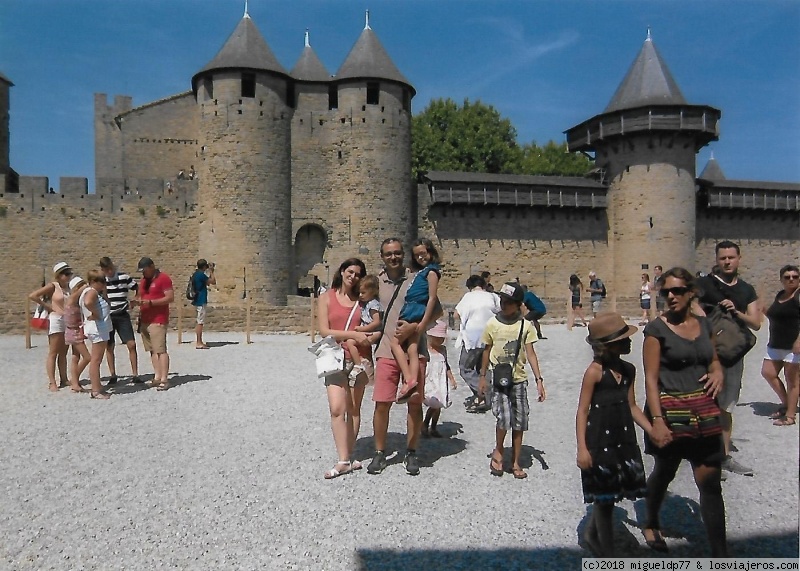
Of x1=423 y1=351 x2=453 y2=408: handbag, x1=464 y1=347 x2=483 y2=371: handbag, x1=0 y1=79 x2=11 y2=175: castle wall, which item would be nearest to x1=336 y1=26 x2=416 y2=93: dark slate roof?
x1=0 y1=79 x2=11 y2=175: castle wall

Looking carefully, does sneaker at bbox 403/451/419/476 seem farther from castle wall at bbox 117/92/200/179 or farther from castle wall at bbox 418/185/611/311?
castle wall at bbox 117/92/200/179

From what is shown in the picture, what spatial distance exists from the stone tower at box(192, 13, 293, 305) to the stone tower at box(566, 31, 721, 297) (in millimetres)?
13786

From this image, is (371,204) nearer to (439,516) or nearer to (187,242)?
(187,242)

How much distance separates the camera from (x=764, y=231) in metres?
29.7

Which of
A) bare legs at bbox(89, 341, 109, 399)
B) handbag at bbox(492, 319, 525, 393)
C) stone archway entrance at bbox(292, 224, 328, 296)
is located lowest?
bare legs at bbox(89, 341, 109, 399)

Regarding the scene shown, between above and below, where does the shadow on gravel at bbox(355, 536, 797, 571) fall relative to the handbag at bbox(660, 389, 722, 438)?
below

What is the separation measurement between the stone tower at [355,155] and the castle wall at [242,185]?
1.43 m

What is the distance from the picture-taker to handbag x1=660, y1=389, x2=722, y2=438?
3.04 metres

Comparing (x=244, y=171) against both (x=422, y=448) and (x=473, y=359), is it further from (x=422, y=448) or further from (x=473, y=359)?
(x=422, y=448)

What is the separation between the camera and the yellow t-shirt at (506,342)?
4.52 m

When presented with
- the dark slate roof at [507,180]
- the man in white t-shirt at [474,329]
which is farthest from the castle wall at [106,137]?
the man in white t-shirt at [474,329]

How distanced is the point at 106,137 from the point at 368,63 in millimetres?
17597

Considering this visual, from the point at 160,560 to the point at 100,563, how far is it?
284 mm

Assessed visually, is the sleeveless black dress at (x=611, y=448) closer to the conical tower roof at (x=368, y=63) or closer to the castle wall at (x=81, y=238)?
the castle wall at (x=81, y=238)
